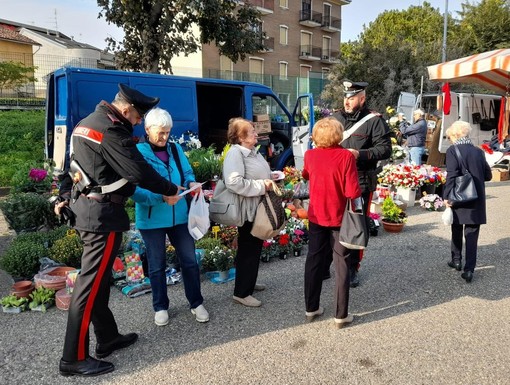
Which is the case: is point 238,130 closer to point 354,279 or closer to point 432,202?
point 354,279

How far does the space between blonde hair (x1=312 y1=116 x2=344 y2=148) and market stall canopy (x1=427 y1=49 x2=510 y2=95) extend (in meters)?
4.34

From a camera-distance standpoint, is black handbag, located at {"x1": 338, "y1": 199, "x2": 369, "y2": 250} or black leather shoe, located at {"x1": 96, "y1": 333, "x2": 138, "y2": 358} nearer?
black leather shoe, located at {"x1": 96, "y1": 333, "x2": 138, "y2": 358}

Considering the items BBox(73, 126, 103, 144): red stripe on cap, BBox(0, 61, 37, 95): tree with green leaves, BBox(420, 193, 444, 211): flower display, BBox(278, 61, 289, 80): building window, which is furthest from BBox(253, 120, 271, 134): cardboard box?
BBox(278, 61, 289, 80): building window

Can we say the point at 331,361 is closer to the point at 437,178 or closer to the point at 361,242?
the point at 361,242

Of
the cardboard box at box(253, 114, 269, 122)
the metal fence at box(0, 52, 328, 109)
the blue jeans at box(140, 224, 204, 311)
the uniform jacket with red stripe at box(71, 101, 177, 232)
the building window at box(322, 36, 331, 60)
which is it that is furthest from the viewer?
the building window at box(322, 36, 331, 60)

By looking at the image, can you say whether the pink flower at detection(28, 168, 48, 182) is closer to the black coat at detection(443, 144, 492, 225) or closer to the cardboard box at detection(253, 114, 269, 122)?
the cardboard box at detection(253, 114, 269, 122)

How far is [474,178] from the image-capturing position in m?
4.45

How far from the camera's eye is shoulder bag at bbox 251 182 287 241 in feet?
12.0

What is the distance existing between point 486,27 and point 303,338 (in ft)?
98.0

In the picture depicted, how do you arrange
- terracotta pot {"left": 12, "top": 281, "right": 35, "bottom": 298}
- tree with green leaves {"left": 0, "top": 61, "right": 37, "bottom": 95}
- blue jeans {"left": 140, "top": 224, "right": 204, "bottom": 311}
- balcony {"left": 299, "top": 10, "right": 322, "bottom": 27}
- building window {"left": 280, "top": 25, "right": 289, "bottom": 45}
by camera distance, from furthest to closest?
balcony {"left": 299, "top": 10, "right": 322, "bottom": 27} → building window {"left": 280, "top": 25, "right": 289, "bottom": 45} → tree with green leaves {"left": 0, "top": 61, "right": 37, "bottom": 95} → terracotta pot {"left": 12, "top": 281, "right": 35, "bottom": 298} → blue jeans {"left": 140, "top": 224, "right": 204, "bottom": 311}

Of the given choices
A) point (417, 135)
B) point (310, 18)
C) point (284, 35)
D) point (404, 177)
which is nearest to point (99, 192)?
point (404, 177)

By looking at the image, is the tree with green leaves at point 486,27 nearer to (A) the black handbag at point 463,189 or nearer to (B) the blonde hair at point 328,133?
(A) the black handbag at point 463,189

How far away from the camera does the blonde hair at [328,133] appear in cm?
335

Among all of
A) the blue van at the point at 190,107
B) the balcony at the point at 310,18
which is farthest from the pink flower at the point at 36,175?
the balcony at the point at 310,18
